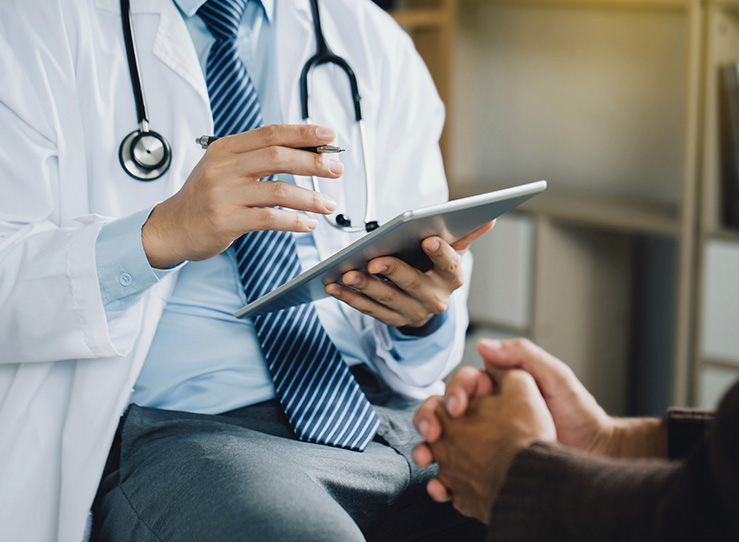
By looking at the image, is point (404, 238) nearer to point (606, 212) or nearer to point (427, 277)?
point (427, 277)

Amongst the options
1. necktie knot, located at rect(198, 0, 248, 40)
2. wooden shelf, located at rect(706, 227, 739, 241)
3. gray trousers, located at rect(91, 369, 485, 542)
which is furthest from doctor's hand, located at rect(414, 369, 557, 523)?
wooden shelf, located at rect(706, 227, 739, 241)

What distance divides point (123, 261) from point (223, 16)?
1.39 ft

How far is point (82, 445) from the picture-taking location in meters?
1.01

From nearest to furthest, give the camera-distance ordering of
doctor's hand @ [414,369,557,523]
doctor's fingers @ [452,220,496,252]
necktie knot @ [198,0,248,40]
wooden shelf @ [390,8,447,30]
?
1. doctor's hand @ [414,369,557,523]
2. doctor's fingers @ [452,220,496,252]
3. necktie knot @ [198,0,248,40]
4. wooden shelf @ [390,8,447,30]

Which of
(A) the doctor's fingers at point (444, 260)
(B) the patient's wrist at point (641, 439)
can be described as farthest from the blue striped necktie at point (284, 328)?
(B) the patient's wrist at point (641, 439)

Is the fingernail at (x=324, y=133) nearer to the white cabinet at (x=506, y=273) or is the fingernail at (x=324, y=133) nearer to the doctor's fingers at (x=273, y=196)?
the doctor's fingers at (x=273, y=196)

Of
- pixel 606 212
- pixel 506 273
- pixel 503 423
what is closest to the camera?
pixel 503 423

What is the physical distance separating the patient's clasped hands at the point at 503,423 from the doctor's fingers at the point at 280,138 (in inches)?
12.1

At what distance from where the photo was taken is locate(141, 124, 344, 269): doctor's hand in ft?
2.92

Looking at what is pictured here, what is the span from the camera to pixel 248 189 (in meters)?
0.90

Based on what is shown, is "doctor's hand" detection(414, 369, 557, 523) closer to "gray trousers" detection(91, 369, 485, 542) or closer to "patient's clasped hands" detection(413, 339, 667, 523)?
"patient's clasped hands" detection(413, 339, 667, 523)

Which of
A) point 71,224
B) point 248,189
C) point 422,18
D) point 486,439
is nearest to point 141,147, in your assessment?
point 71,224

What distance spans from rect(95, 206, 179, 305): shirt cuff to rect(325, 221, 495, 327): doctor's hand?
231mm

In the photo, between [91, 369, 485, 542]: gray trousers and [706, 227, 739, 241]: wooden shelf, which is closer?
[91, 369, 485, 542]: gray trousers
